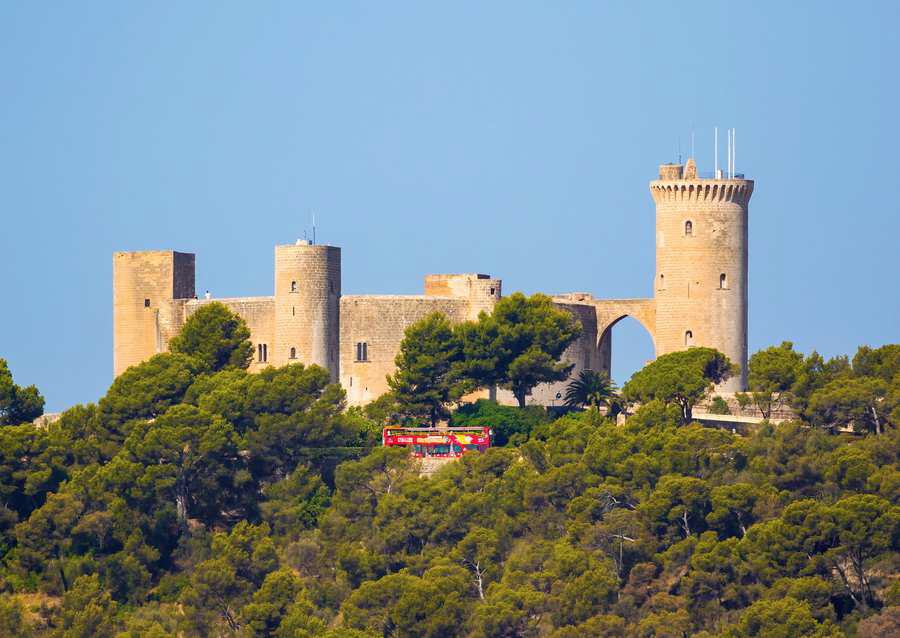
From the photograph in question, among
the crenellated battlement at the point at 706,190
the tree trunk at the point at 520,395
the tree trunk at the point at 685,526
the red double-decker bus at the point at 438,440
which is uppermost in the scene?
the crenellated battlement at the point at 706,190

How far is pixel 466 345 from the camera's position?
82.0m

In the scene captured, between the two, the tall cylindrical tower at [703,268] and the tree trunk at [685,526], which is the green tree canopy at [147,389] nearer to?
the tall cylindrical tower at [703,268]

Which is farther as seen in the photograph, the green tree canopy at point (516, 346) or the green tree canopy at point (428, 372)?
the green tree canopy at point (516, 346)

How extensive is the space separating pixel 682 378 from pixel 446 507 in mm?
7432

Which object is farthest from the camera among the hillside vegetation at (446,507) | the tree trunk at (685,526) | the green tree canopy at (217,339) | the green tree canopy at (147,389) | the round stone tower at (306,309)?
the green tree canopy at (217,339)

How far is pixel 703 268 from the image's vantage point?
8288 cm

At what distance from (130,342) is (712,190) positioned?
52.1ft

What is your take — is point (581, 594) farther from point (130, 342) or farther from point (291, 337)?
point (130, 342)

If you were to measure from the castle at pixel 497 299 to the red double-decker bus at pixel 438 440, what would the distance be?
2.48 metres

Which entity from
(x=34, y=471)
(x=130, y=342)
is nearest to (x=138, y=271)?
(x=130, y=342)

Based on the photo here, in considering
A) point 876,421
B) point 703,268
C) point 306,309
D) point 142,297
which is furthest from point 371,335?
point 876,421

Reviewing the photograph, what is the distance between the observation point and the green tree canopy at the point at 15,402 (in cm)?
8181

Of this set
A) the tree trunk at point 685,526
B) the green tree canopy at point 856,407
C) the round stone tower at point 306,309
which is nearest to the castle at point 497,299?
the round stone tower at point 306,309

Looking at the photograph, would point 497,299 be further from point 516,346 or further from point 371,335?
point 371,335
